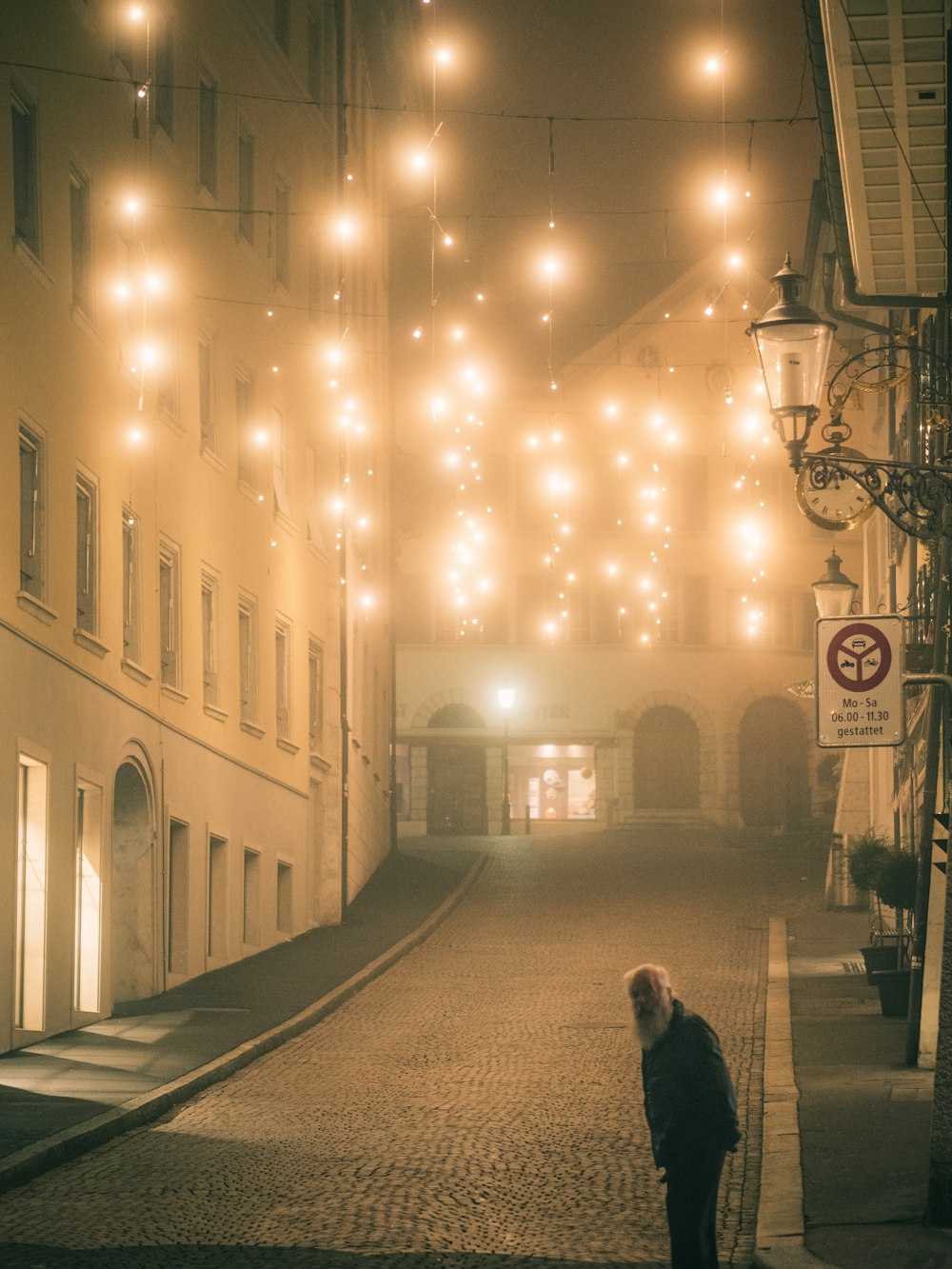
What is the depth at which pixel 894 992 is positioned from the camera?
715 inches

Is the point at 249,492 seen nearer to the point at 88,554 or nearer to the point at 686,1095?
the point at 88,554

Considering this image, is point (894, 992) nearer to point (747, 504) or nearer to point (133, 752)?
point (133, 752)

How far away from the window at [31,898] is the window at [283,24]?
1479cm

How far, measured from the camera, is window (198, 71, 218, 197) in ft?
82.8

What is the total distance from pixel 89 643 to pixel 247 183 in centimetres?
1040

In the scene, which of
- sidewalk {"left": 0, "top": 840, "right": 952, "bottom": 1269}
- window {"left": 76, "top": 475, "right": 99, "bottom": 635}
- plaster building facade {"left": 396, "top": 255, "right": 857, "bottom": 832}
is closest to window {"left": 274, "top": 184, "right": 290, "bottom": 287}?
sidewalk {"left": 0, "top": 840, "right": 952, "bottom": 1269}

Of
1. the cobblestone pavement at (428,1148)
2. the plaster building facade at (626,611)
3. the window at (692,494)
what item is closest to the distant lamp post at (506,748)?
the plaster building facade at (626,611)

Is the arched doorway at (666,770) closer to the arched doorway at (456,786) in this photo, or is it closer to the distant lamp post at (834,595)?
the arched doorway at (456,786)

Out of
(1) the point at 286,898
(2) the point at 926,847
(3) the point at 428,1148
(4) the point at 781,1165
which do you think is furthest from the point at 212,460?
(4) the point at 781,1165

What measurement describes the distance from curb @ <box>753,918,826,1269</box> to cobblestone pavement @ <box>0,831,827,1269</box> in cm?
16

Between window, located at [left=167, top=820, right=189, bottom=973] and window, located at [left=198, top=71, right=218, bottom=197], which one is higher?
window, located at [left=198, top=71, right=218, bottom=197]

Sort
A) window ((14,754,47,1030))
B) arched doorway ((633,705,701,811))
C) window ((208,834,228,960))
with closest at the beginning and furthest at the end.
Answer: window ((14,754,47,1030)), window ((208,834,228,960)), arched doorway ((633,705,701,811))

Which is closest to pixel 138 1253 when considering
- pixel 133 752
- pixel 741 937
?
pixel 133 752

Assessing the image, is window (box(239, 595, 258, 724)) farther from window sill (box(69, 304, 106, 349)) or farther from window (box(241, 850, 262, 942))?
window sill (box(69, 304, 106, 349))
